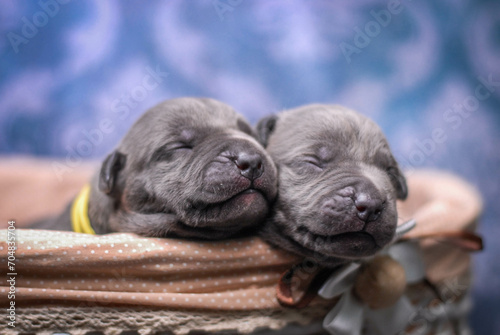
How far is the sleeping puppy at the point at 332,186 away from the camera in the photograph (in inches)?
58.7

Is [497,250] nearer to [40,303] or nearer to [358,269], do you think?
[358,269]

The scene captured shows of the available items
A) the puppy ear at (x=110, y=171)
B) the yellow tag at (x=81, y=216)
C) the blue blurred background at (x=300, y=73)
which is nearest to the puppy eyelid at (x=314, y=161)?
the puppy ear at (x=110, y=171)

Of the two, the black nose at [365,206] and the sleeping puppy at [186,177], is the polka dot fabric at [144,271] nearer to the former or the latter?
the sleeping puppy at [186,177]

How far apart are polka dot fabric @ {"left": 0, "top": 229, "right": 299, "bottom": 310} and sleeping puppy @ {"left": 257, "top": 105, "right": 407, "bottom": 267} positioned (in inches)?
5.2

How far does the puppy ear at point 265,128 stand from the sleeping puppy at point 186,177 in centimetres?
6

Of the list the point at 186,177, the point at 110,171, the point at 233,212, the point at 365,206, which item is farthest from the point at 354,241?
the point at 110,171

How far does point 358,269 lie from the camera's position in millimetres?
1621

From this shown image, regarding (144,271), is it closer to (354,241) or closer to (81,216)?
(354,241)

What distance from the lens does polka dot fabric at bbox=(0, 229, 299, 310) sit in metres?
1.27

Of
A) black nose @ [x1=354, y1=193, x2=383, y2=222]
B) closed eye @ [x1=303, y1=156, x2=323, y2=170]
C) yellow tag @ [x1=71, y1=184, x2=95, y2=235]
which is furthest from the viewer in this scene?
yellow tag @ [x1=71, y1=184, x2=95, y2=235]

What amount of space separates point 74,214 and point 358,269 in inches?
54.3

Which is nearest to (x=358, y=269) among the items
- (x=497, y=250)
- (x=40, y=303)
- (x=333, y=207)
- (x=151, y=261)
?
(x=333, y=207)

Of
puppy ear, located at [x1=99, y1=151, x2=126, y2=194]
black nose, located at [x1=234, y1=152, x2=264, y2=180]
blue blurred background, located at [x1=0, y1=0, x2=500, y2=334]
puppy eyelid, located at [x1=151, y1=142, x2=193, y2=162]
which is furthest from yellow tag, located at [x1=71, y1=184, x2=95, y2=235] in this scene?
blue blurred background, located at [x1=0, y1=0, x2=500, y2=334]

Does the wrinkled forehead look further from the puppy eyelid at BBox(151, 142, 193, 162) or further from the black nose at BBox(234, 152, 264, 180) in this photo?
the puppy eyelid at BBox(151, 142, 193, 162)
